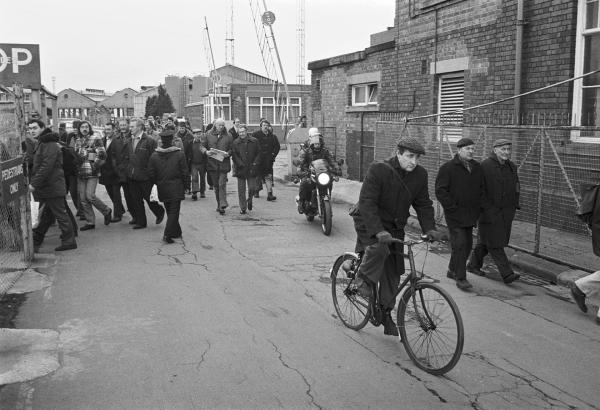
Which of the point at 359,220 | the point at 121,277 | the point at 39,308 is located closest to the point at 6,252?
the point at 121,277

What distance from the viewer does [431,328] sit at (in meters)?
4.96

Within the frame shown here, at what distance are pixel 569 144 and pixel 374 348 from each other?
21.0 feet

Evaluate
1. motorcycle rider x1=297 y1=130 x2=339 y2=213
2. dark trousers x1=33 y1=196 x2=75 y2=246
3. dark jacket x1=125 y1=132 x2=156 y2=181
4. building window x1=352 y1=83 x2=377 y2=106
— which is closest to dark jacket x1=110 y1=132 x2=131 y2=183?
dark jacket x1=125 y1=132 x2=156 y2=181

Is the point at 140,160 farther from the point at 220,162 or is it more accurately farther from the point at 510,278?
the point at 510,278

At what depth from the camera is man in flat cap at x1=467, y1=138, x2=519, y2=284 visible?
25.5 feet

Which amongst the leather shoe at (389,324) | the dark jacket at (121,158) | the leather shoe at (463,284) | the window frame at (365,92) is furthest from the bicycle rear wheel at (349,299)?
the window frame at (365,92)

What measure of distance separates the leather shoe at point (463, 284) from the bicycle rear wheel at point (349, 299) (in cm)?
196

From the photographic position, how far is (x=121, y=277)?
797 centimetres

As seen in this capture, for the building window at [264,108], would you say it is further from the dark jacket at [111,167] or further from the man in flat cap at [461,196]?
the man in flat cap at [461,196]

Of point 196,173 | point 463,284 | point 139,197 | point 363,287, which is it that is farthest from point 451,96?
point 363,287

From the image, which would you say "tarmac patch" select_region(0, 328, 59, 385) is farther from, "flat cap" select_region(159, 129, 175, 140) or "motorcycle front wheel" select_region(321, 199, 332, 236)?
"motorcycle front wheel" select_region(321, 199, 332, 236)

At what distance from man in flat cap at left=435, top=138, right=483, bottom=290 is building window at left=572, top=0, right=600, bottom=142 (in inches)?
144

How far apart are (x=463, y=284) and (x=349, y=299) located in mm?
2077

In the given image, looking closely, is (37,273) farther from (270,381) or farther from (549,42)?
(549,42)
